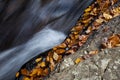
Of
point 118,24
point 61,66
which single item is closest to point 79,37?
point 118,24

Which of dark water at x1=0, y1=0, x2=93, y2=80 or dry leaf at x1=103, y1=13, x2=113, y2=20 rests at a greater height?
dark water at x1=0, y1=0, x2=93, y2=80

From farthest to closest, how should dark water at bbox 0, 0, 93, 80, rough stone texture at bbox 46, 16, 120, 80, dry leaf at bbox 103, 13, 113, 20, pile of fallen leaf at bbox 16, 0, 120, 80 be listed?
dark water at bbox 0, 0, 93, 80, dry leaf at bbox 103, 13, 113, 20, pile of fallen leaf at bbox 16, 0, 120, 80, rough stone texture at bbox 46, 16, 120, 80

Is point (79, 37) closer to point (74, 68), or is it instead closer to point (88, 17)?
point (88, 17)

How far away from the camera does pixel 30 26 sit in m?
5.30

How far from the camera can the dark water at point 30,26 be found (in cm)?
458

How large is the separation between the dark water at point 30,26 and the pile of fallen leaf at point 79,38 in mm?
194

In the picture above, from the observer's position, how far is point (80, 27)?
4.66 meters


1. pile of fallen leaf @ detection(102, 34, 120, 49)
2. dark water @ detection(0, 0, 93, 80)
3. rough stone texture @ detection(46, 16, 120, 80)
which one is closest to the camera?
rough stone texture @ detection(46, 16, 120, 80)

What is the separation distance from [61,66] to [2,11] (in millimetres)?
2927

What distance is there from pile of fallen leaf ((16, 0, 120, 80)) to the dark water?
0.64ft

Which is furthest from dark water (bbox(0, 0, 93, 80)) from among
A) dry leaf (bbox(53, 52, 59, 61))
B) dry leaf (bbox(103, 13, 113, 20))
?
dry leaf (bbox(103, 13, 113, 20))

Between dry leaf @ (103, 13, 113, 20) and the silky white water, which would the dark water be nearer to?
the silky white water

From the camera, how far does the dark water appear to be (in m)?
4.58

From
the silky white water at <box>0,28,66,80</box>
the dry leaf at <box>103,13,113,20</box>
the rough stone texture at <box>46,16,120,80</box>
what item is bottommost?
the rough stone texture at <box>46,16,120,80</box>
